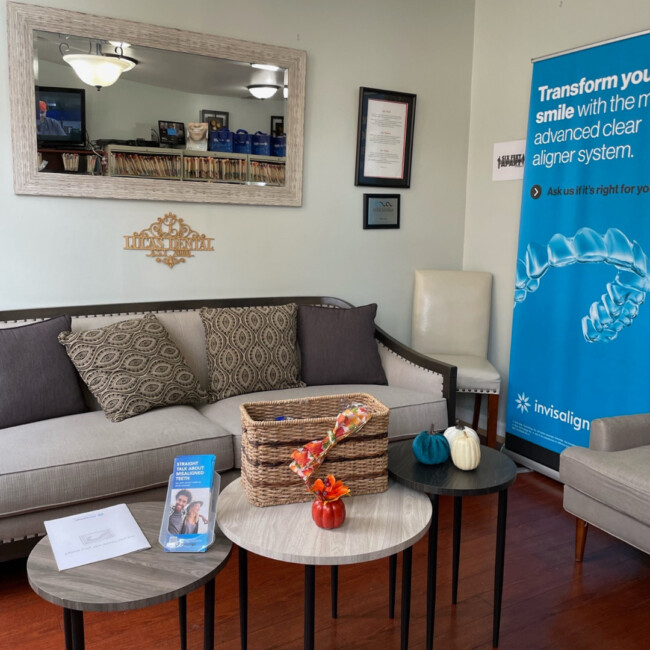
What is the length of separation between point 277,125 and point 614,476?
2.30 m

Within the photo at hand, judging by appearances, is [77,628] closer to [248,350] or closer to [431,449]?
[431,449]

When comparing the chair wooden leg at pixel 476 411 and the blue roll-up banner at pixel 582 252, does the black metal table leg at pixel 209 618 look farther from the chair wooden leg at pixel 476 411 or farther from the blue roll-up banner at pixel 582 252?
the chair wooden leg at pixel 476 411

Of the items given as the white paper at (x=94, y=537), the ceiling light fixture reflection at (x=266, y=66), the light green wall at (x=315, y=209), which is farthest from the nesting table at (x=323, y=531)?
the ceiling light fixture reflection at (x=266, y=66)

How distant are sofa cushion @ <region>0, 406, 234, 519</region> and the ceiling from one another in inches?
61.3

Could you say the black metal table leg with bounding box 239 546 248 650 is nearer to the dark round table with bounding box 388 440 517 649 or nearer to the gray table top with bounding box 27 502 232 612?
the gray table top with bounding box 27 502 232 612

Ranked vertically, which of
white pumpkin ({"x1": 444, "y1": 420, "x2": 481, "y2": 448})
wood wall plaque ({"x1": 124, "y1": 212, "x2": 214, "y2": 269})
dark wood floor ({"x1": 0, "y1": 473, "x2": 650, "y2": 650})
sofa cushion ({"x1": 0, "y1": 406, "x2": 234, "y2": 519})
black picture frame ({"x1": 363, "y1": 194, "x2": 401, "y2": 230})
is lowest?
dark wood floor ({"x1": 0, "y1": 473, "x2": 650, "y2": 650})

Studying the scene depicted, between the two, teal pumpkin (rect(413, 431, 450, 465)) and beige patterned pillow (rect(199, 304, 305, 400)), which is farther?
beige patterned pillow (rect(199, 304, 305, 400))

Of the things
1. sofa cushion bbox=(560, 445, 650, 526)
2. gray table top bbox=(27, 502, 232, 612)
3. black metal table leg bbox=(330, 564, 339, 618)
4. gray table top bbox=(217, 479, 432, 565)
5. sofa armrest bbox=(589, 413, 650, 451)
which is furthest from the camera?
sofa armrest bbox=(589, 413, 650, 451)

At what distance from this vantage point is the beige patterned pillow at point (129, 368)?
2680 millimetres

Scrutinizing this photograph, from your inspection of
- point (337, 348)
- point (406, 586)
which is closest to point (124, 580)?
point (406, 586)

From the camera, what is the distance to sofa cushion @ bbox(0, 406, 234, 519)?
2.19 m

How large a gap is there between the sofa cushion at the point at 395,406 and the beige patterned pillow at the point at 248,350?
0.21 ft

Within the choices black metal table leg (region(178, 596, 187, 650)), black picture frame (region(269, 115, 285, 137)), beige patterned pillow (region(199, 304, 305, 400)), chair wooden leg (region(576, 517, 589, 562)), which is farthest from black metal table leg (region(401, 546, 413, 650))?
black picture frame (region(269, 115, 285, 137))

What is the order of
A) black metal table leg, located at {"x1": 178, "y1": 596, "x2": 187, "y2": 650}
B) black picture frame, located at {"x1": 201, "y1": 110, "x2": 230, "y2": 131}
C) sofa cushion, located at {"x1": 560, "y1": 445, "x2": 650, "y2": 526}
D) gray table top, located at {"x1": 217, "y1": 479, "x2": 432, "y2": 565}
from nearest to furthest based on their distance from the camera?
1. gray table top, located at {"x1": 217, "y1": 479, "x2": 432, "y2": 565}
2. black metal table leg, located at {"x1": 178, "y1": 596, "x2": 187, "y2": 650}
3. sofa cushion, located at {"x1": 560, "y1": 445, "x2": 650, "y2": 526}
4. black picture frame, located at {"x1": 201, "y1": 110, "x2": 230, "y2": 131}
